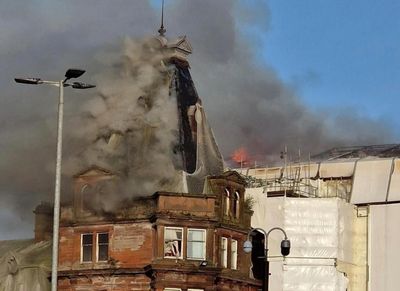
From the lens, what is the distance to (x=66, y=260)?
69.6 meters

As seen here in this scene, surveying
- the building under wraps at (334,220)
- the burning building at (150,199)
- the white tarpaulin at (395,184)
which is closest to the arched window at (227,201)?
the burning building at (150,199)

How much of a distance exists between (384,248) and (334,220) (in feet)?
15.4

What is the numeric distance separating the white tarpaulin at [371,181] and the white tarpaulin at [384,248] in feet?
3.91

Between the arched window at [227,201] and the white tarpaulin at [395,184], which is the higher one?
the white tarpaulin at [395,184]

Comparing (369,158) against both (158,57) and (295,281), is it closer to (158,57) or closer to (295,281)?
(295,281)

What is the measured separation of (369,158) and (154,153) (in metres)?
17.4

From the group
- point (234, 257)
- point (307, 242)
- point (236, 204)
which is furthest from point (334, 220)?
point (234, 257)

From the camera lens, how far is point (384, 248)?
7469cm

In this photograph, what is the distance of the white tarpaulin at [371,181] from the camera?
76188 mm

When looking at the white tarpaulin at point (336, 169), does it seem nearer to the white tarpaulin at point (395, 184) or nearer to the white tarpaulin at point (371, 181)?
the white tarpaulin at point (371, 181)

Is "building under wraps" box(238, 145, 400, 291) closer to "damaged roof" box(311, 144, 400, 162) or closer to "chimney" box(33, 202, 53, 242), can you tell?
"damaged roof" box(311, 144, 400, 162)

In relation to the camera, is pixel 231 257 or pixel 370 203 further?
pixel 370 203

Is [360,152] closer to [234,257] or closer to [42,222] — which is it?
[234,257]

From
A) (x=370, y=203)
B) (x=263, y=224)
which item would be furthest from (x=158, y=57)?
(x=370, y=203)
